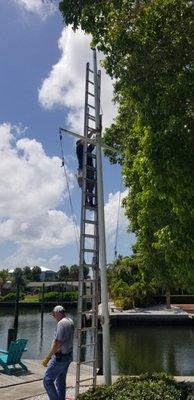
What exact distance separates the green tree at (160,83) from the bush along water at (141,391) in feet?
6.75

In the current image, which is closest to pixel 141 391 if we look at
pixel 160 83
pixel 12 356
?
pixel 160 83

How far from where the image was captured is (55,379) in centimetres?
973

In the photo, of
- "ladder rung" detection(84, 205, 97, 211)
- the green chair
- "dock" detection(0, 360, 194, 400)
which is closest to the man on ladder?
"ladder rung" detection(84, 205, 97, 211)

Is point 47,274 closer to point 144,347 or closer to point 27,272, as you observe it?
point 27,272

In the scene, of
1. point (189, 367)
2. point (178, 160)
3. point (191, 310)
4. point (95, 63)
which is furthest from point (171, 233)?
point (191, 310)

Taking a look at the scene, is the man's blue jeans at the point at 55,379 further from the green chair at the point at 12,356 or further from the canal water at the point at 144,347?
the canal water at the point at 144,347

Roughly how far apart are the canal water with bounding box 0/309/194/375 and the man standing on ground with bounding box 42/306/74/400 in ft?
51.6

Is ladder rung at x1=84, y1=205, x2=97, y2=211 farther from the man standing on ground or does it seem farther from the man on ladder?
the man standing on ground

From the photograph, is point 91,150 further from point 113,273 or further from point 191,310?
point 113,273

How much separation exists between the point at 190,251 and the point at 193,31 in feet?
12.5

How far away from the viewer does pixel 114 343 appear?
35812mm

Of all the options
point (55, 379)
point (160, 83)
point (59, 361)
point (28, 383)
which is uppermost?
point (160, 83)

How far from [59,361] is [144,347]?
2519 centimetres

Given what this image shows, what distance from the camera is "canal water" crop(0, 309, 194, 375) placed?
26.6 metres
